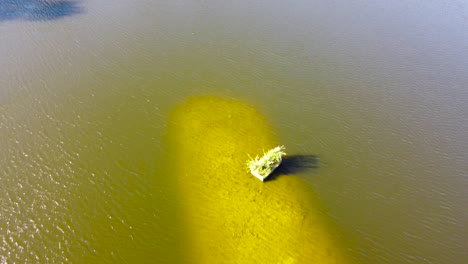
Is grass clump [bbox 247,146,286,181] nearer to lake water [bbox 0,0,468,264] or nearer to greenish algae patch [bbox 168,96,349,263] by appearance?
greenish algae patch [bbox 168,96,349,263]

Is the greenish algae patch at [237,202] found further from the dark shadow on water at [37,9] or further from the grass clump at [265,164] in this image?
the dark shadow on water at [37,9]

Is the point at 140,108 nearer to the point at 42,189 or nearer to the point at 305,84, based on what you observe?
the point at 42,189

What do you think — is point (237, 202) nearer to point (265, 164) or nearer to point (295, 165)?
point (265, 164)

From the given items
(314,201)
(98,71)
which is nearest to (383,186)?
(314,201)

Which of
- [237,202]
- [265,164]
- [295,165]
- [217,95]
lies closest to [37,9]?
[217,95]

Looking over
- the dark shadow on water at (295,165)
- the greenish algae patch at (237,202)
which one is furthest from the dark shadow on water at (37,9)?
the dark shadow on water at (295,165)
